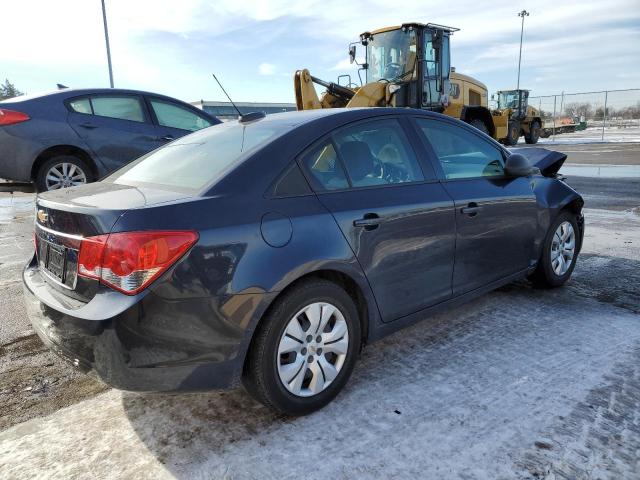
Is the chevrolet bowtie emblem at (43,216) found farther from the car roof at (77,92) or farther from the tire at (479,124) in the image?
the tire at (479,124)

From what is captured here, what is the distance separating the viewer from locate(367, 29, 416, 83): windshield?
1223cm

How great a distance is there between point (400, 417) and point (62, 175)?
19.1ft

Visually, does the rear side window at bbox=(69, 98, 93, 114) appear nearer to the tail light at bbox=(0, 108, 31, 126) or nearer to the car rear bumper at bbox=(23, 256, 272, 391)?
the tail light at bbox=(0, 108, 31, 126)

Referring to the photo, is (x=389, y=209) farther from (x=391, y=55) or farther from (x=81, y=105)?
(x=391, y=55)

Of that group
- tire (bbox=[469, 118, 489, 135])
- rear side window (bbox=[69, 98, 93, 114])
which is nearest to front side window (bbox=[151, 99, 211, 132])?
rear side window (bbox=[69, 98, 93, 114])

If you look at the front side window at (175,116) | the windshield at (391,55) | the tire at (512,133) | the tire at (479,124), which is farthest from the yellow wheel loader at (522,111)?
the front side window at (175,116)

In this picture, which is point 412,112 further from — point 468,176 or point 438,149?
point 468,176

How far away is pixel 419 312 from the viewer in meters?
3.12

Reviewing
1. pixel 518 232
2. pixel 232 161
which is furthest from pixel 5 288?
pixel 518 232

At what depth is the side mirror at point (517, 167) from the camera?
3.80 m

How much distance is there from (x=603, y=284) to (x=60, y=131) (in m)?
6.30

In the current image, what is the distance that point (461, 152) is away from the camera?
11.9 feet

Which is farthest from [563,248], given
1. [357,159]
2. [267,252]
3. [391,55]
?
[391,55]

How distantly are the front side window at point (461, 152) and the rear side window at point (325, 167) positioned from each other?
816 millimetres
